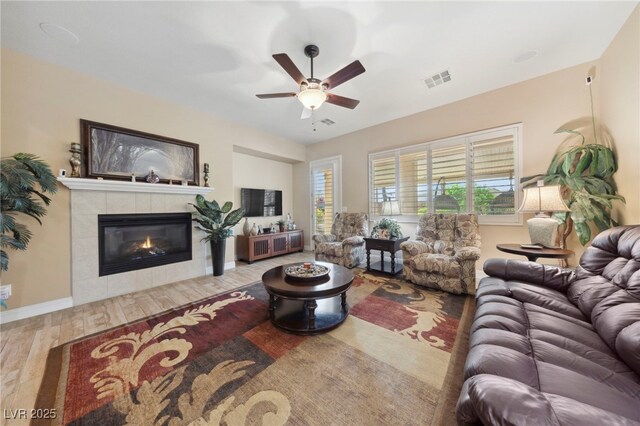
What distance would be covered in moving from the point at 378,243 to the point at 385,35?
2.83 meters

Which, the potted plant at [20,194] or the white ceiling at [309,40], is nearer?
the white ceiling at [309,40]

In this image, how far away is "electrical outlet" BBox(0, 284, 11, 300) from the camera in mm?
2347

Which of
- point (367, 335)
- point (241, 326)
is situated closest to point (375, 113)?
point (367, 335)

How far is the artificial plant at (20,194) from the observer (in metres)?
2.19

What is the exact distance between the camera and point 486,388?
2.50 feet

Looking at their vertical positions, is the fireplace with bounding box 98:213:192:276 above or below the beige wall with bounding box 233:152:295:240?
below

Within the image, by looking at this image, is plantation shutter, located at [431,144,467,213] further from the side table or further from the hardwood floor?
the hardwood floor

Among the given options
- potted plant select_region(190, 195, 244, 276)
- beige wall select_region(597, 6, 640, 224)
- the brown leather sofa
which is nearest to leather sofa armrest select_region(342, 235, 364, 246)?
potted plant select_region(190, 195, 244, 276)

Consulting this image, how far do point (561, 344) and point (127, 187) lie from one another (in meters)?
4.65

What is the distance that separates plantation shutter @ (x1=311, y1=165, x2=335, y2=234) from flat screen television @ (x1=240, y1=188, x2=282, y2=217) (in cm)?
97

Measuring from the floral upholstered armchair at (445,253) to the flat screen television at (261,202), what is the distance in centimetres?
346

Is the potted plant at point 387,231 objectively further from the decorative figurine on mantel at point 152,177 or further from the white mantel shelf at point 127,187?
the decorative figurine on mantel at point 152,177

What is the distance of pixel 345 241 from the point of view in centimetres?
410

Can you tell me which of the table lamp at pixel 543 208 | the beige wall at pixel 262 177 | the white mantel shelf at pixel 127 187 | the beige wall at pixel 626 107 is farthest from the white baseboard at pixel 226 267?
the beige wall at pixel 626 107
